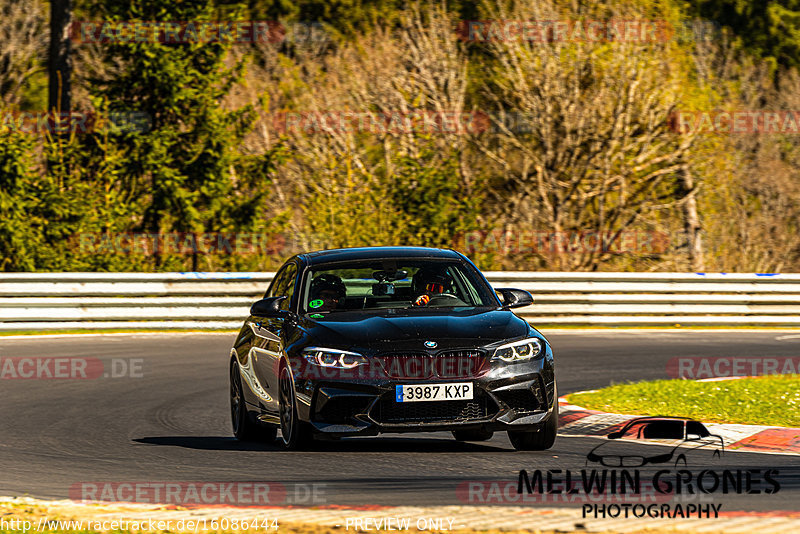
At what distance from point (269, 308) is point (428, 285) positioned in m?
1.23

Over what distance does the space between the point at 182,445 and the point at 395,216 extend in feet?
47.9

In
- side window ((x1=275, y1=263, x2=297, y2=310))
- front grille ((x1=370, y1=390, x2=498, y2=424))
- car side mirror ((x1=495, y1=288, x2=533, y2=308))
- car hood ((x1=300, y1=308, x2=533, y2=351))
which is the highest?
car hood ((x1=300, y1=308, x2=533, y2=351))

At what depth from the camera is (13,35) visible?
44.8 meters

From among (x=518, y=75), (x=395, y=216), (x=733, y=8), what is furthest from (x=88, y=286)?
(x=733, y=8)

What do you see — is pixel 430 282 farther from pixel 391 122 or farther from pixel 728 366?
pixel 391 122

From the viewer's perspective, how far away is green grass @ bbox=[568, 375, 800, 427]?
11133 mm

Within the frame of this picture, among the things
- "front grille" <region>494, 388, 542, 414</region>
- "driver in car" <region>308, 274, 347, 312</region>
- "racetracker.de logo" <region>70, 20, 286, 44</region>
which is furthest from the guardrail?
"front grille" <region>494, 388, 542, 414</region>

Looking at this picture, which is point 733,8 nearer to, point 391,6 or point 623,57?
point 391,6

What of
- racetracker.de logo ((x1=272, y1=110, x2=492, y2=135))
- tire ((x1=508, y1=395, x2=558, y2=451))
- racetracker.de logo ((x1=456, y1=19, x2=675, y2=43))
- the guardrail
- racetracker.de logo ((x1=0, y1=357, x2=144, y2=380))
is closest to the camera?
tire ((x1=508, y1=395, x2=558, y2=451))

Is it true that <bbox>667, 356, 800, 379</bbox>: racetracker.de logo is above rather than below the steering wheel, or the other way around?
below

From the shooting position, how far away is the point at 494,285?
21.6 meters

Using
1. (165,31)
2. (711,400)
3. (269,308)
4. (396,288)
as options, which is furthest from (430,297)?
(165,31)

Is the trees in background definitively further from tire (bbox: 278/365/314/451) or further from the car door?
tire (bbox: 278/365/314/451)

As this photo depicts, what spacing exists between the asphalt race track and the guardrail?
4131 mm
